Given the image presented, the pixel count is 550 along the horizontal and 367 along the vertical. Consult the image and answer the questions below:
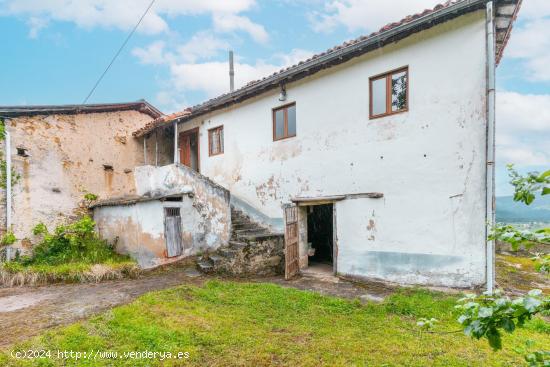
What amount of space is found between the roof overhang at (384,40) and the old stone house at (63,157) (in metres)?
4.75

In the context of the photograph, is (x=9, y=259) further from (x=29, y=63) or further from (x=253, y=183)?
(x=29, y=63)

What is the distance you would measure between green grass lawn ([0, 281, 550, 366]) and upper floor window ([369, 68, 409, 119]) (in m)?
4.44

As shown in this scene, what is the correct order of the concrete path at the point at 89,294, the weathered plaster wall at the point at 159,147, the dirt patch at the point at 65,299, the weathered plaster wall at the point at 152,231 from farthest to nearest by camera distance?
the weathered plaster wall at the point at 159,147, the weathered plaster wall at the point at 152,231, the concrete path at the point at 89,294, the dirt patch at the point at 65,299

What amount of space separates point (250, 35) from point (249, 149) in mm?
4122

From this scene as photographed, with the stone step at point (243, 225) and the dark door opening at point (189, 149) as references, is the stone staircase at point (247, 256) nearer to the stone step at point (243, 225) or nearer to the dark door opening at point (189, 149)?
the stone step at point (243, 225)

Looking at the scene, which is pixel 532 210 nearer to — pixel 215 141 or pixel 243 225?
pixel 243 225

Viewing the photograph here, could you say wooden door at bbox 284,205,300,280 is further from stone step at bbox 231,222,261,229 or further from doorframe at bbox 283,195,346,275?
stone step at bbox 231,222,261,229

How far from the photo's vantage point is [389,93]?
7.82 meters

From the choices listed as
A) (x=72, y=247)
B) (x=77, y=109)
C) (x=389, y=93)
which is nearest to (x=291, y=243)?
(x=389, y=93)

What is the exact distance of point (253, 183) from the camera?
1100 cm

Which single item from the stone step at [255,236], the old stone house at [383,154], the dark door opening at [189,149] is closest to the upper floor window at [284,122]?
the old stone house at [383,154]

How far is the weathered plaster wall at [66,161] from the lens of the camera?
32.2ft

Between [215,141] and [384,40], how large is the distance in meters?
7.34

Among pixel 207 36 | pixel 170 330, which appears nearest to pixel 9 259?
pixel 170 330
